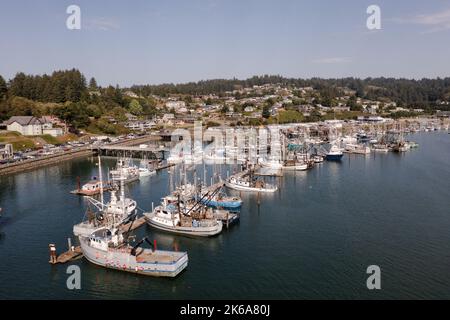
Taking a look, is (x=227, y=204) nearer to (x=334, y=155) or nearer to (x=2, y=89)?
(x=334, y=155)

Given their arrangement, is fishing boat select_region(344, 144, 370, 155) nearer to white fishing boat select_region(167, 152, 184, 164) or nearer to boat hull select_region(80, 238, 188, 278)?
white fishing boat select_region(167, 152, 184, 164)

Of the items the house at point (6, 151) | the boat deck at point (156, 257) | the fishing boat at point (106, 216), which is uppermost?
the house at point (6, 151)

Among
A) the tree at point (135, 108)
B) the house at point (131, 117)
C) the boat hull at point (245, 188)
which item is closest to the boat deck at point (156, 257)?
the boat hull at point (245, 188)

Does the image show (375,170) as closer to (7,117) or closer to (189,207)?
(189,207)

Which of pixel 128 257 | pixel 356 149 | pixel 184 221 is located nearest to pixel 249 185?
pixel 184 221

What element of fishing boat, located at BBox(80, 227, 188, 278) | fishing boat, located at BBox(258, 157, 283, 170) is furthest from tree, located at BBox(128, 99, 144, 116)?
fishing boat, located at BBox(80, 227, 188, 278)

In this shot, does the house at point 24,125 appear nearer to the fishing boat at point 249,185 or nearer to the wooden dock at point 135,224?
the fishing boat at point 249,185
